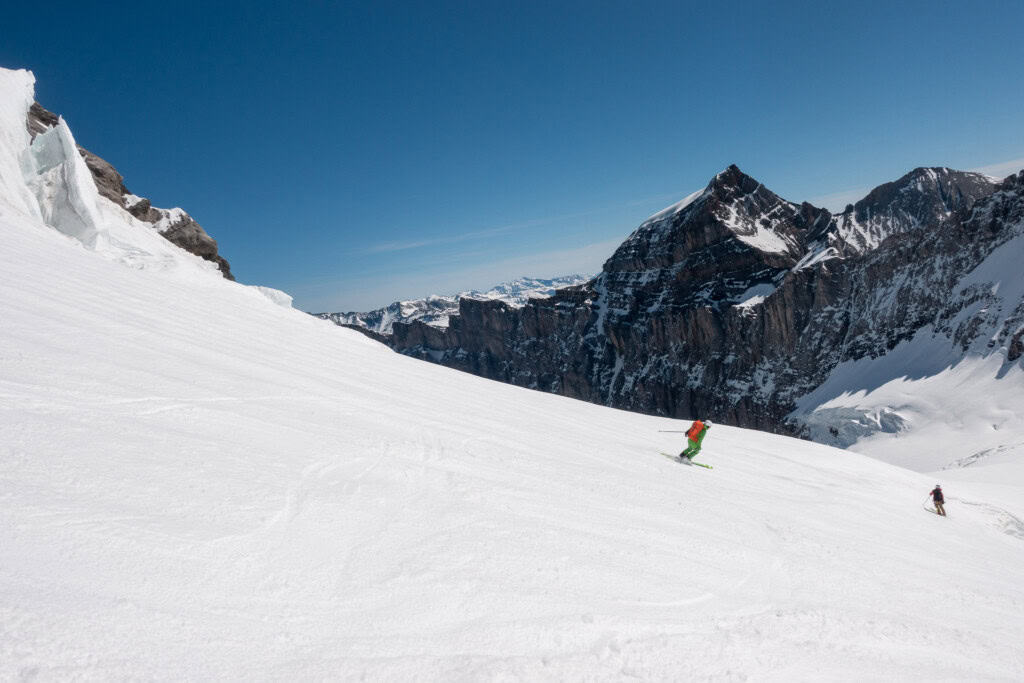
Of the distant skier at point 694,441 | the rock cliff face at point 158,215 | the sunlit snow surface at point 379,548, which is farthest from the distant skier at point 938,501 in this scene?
the rock cliff face at point 158,215

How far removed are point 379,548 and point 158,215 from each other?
43.0m

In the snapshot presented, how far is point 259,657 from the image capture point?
2703 mm

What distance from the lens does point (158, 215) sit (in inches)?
1420

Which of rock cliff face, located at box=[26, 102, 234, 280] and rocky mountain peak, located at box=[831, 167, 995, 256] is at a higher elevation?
rocky mountain peak, located at box=[831, 167, 995, 256]

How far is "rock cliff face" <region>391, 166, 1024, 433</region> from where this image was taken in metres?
73.4

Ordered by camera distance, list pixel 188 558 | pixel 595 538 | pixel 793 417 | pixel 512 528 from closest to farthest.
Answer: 1. pixel 188 558
2. pixel 512 528
3. pixel 595 538
4. pixel 793 417

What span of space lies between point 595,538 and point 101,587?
162 inches

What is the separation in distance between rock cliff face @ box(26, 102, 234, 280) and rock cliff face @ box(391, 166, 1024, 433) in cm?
8595

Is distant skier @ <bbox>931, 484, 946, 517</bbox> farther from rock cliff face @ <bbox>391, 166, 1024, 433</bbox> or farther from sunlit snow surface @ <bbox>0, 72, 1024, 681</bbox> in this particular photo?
rock cliff face @ <bbox>391, 166, 1024, 433</bbox>

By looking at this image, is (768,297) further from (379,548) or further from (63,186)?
(379,548)

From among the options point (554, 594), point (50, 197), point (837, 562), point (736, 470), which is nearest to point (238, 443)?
point (554, 594)

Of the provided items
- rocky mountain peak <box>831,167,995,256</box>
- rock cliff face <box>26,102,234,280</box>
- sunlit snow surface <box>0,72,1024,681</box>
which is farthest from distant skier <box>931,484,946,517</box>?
rocky mountain peak <box>831,167,995,256</box>

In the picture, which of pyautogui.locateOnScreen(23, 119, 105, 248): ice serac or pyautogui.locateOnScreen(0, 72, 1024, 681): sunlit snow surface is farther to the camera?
pyautogui.locateOnScreen(23, 119, 105, 248): ice serac

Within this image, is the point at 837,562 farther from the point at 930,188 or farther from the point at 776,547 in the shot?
the point at 930,188
